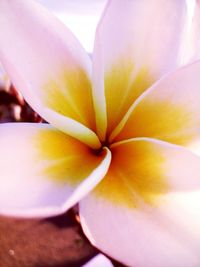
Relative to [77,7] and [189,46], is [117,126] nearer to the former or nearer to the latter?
[189,46]

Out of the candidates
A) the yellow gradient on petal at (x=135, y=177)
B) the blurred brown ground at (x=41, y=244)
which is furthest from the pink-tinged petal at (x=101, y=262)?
the blurred brown ground at (x=41, y=244)

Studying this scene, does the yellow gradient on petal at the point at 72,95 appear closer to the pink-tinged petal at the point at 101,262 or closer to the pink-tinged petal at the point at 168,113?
the pink-tinged petal at the point at 168,113

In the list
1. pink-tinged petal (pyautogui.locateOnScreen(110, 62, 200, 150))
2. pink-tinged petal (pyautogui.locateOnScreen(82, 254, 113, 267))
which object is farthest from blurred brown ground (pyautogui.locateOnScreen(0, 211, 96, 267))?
pink-tinged petal (pyautogui.locateOnScreen(110, 62, 200, 150))

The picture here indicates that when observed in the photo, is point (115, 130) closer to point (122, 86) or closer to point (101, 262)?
point (122, 86)

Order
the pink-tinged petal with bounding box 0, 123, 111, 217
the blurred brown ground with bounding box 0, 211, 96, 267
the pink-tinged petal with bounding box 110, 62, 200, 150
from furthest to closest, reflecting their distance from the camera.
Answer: the blurred brown ground with bounding box 0, 211, 96, 267 < the pink-tinged petal with bounding box 110, 62, 200, 150 < the pink-tinged petal with bounding box 0, 123, 111, 217

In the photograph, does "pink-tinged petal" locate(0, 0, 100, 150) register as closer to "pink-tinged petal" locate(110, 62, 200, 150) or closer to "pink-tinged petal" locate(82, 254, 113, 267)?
"pink-tinged petal" locate(110, 62, 200, 150)

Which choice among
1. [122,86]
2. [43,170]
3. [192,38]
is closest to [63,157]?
[43,170]
